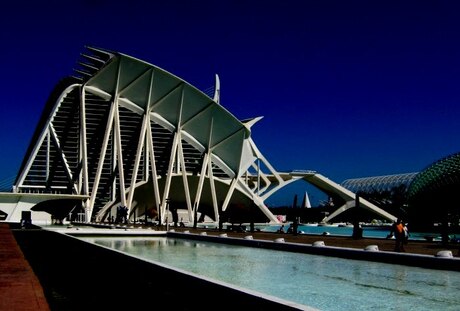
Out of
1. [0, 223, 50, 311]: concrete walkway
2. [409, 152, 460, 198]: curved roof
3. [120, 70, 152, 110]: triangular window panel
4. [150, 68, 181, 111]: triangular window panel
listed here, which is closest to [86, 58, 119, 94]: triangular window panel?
[120, 70, 152, 110]: triangular window panel

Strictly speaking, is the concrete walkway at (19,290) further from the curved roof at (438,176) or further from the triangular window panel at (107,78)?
the curved roof at (438,176)

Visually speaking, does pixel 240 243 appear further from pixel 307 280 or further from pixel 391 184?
pixel 391 184

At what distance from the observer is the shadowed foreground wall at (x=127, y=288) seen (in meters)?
7.08

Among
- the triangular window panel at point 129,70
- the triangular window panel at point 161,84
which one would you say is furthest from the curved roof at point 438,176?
the triangular window panel at point 129,70

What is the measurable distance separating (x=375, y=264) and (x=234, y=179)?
45986 millimetres

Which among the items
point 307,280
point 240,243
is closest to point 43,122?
point 240,243

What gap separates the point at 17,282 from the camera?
661 centimetres

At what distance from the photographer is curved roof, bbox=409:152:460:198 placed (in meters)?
66.8

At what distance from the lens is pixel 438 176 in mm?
68625

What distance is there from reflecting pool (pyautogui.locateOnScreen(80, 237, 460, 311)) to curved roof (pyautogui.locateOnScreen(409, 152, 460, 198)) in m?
52.2

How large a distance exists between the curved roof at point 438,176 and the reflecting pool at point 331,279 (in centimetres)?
5218

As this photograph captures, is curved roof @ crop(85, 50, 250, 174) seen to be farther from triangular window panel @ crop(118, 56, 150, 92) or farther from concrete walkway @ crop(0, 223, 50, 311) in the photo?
concrete walkway @ crop(0, 223, 50, 311)

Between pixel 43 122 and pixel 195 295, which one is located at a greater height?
pixel 43 122

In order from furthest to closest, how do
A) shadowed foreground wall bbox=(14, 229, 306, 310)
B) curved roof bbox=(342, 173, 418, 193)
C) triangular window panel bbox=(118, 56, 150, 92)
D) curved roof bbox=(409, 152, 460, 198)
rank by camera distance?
curved roof bbox=(342, 173, 418, 193), curved roof bbox=(409, 152, 460, 198), triangular window panel bbox=(118, 56, 150, 92), shadowed foreground wall bbox=(14, 229, 306, 310)
